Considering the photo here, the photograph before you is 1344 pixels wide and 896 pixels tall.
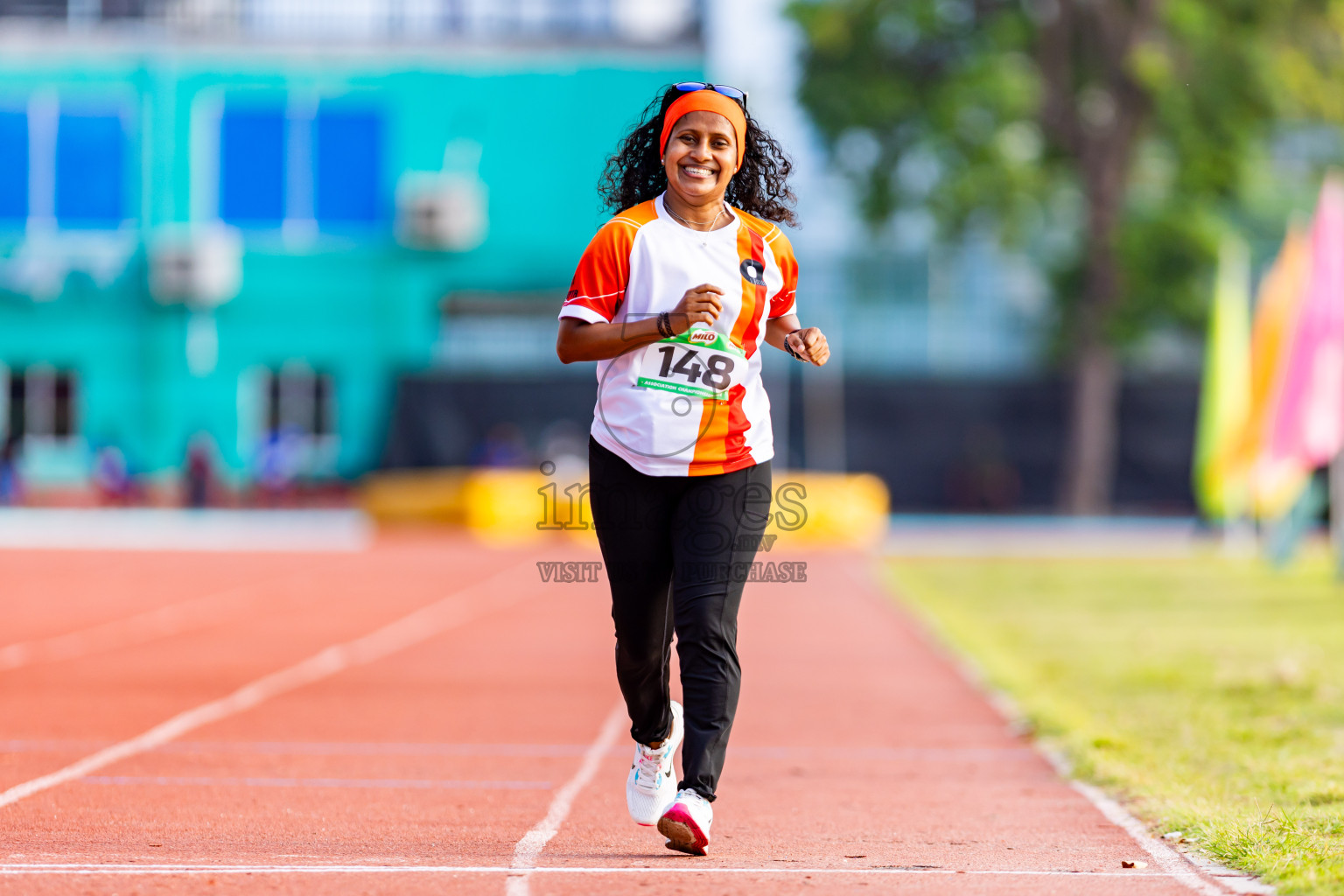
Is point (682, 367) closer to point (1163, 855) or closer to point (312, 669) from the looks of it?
point (1163, 855)

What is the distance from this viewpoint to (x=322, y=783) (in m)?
6.77

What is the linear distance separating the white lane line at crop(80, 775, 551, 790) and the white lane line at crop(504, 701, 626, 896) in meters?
0.21

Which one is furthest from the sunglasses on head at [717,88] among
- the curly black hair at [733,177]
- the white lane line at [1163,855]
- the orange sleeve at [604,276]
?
the white lane line at [1163,855]

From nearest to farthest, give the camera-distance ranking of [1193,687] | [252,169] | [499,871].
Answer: [499,871], [1193,687], [252,169]

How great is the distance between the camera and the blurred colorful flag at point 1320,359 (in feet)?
56.3

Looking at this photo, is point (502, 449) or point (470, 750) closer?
point (470, 750)

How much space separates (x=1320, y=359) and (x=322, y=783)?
12.9 metres

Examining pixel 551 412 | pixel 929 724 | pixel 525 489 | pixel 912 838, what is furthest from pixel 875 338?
pixel 912 838

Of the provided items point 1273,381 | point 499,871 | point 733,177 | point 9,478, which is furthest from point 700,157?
point 9,478

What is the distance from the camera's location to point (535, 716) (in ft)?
30.2

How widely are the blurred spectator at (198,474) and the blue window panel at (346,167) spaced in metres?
6.24

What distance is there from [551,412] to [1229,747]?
97.7ft

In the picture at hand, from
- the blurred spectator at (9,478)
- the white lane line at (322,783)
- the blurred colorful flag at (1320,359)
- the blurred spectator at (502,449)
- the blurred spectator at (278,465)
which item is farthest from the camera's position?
the blurred spectator at (278,465)

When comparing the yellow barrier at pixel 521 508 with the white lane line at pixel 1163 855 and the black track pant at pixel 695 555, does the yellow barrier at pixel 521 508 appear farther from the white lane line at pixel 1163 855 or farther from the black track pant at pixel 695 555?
the black track pant at pixel 695 555
